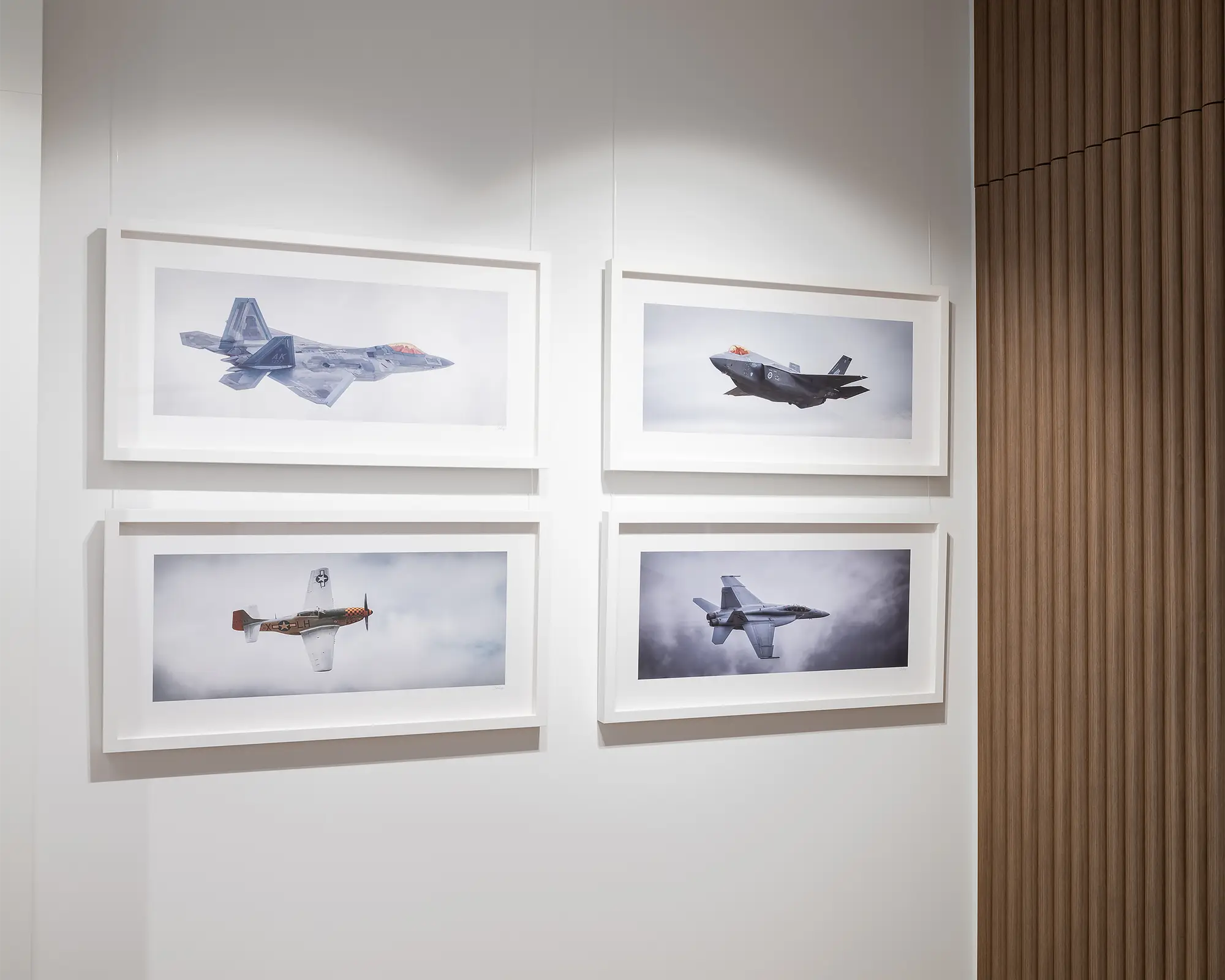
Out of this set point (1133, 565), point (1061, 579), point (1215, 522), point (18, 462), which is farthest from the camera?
point (1061, 579)

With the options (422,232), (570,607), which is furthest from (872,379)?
(422,232)

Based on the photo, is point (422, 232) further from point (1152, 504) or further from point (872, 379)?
point (1152, 504)

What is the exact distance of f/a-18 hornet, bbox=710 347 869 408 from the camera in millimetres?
1628

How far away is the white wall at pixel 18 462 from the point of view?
119cm

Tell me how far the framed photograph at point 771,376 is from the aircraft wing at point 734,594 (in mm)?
193

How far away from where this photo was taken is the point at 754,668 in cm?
164

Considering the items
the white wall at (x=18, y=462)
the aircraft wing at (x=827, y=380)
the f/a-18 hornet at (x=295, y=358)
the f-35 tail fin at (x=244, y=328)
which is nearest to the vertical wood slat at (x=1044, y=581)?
the aircraft wing at (x=827, y=380)

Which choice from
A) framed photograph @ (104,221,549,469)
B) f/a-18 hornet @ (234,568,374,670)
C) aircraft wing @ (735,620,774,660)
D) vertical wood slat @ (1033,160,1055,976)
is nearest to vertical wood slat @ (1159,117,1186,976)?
vertical wood slat @ (1033,160,1055,976)

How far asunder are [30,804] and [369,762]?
45 centimetres

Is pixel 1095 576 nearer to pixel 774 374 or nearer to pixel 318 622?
pixel 774 374

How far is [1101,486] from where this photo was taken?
1517 millimetres

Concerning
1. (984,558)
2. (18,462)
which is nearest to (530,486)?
(18,462)

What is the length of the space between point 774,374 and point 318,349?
2.55ft

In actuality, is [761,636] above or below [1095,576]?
below
